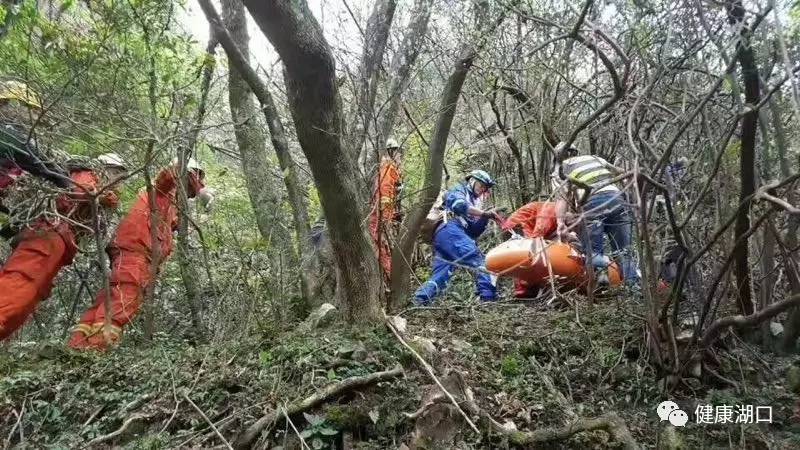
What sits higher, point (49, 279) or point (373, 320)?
point (49, 279)

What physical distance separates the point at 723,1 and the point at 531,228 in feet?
9.74

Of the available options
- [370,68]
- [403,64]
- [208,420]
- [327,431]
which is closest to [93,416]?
Result: [208,420]

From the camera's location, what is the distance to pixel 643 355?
376 cm

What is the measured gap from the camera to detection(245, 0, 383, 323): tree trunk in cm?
284

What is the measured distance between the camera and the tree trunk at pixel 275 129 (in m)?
4.76

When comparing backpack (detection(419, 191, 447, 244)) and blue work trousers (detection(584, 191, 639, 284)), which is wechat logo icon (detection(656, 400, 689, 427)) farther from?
backpack (detection(419, 191, 447, 244))

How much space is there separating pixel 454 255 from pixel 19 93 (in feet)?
12.5

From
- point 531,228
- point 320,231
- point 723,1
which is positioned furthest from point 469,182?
point 723,1

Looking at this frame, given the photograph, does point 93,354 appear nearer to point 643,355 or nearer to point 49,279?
point 49,279

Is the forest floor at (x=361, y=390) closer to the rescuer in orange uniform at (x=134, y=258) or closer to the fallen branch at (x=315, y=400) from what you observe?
the fallen branch at (x=315, y=400)

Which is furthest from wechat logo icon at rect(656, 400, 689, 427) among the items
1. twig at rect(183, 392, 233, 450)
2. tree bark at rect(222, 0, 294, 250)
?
tree bark at rect(222, 0, 294, 250)

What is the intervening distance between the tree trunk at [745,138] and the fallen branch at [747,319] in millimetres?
388

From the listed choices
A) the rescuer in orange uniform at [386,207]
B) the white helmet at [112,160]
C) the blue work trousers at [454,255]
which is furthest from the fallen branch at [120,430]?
the blue work trousers at [454,255]

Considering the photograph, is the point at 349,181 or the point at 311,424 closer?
the point at 311,424
